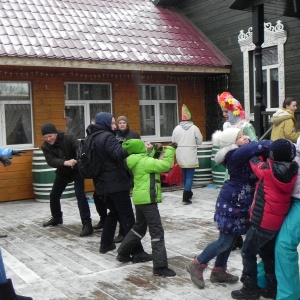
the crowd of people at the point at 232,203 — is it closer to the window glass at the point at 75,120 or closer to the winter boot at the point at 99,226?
the winter boot at the point at 99,226

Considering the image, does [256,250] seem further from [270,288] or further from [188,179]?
[188,179]

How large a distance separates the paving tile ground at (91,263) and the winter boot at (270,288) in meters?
0.29

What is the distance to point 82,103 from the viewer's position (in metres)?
10.0

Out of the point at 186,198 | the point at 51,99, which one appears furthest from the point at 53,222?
the point at 51,99

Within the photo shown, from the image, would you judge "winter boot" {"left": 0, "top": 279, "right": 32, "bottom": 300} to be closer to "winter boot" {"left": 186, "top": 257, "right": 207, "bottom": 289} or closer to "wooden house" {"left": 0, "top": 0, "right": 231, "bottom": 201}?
"winter boot" {"left": 186, "top": 257, "right": 207, "bottom": 289}

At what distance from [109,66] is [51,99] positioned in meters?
1.38

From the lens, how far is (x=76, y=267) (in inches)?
189

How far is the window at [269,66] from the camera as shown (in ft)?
31.6

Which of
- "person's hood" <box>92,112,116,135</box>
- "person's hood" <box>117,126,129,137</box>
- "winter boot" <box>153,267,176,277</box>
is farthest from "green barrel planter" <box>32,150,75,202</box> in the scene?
"winter boot" <box>153,267,176,277</box>

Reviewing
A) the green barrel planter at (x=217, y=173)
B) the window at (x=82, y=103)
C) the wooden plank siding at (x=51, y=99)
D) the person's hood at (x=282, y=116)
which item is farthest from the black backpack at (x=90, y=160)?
the green barrel planter at (x=217, y=173)

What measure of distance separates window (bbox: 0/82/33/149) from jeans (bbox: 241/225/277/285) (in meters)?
6.57

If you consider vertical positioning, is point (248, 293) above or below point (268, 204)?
below

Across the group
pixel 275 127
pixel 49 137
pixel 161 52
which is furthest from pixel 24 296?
pixel 161 52

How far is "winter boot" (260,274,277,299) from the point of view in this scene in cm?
371
